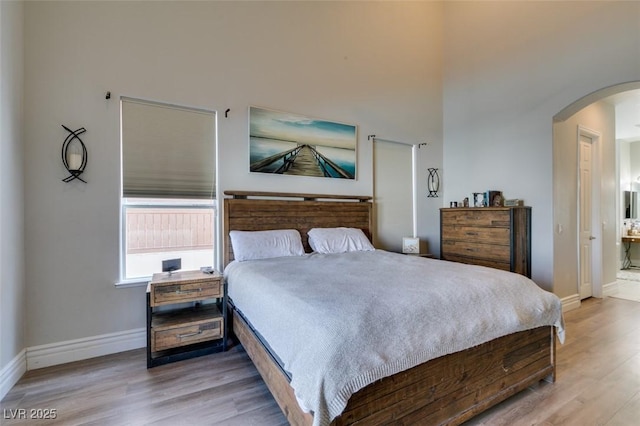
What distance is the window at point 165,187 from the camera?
2805mm

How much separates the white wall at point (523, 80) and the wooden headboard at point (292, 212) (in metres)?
1.90

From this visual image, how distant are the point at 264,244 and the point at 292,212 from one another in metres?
0.62

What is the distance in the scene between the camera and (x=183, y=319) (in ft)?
8.36

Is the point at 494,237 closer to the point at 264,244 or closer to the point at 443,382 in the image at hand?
the point at 443,382

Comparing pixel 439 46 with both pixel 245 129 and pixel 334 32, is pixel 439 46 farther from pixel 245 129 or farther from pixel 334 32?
pixel 245 129

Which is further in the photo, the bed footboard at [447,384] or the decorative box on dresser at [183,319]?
the decorative box on dresser at [183,319]

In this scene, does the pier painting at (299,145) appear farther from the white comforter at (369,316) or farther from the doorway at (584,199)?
the doorway at (584,199)

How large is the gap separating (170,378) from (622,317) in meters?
4.92

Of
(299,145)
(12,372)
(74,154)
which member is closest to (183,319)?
(12,372)

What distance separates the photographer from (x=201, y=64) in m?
3.09

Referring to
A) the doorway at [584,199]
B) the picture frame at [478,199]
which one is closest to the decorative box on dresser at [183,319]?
→ the picture frame at [478,199]

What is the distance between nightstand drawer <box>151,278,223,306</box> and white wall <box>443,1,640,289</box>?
3854 mm

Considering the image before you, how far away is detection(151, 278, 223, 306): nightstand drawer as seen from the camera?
2.38 meters

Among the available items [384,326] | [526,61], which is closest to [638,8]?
[526,61]
